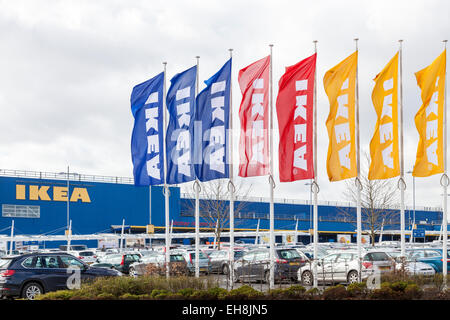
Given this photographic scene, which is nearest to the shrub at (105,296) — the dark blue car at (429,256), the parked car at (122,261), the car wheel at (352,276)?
the car wheel at (352,276)

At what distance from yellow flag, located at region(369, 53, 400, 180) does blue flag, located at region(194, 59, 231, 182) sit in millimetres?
5108

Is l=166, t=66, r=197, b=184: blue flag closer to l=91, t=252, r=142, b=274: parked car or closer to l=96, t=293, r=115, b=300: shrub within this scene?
l=96, t=293, r=115, b=300: shrub

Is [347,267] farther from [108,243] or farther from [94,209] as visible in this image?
[94,209]

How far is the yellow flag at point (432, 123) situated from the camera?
18953mm

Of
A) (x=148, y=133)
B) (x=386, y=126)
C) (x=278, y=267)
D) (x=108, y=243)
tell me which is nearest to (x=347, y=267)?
(x=278, y=267)

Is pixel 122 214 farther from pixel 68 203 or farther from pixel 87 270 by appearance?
pixel 87 270

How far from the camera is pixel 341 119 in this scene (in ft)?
62.3

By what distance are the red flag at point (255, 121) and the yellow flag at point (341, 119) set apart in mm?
2130

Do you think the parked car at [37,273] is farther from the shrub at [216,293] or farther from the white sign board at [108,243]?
the white sign board at [108,243]

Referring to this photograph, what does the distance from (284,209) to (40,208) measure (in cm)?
3945

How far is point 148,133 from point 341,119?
304 inches

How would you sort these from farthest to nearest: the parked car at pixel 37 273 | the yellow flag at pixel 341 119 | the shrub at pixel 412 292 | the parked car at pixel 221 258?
the parked car at pixel 221 258 < the yellow flag at pixel 341 119 < the parked car at pixel 37 273 < the shrub at pixel 412 292

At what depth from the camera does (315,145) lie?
62.9 feet
